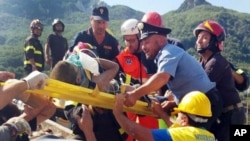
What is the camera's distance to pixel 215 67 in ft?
18.1

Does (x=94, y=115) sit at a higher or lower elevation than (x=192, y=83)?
lower

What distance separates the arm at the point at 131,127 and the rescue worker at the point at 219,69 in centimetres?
129

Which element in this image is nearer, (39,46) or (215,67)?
(215,67)

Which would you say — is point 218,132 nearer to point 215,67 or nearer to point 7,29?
point 215,67

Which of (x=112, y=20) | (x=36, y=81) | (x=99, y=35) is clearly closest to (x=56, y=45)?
(x=99, y=35)

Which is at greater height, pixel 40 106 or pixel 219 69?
pixel 219 69

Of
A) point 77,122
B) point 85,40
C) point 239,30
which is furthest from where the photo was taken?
point 239,30

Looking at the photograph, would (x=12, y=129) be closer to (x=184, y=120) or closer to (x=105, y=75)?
(x=105, y=75)

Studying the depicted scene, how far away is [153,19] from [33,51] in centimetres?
616

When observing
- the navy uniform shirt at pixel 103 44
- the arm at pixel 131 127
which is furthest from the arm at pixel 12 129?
the navy uniform shirt at pixel 103 44

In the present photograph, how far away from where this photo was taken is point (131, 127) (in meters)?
4.34

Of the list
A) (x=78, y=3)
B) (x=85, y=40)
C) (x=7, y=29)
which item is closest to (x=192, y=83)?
(x=85, y=40)

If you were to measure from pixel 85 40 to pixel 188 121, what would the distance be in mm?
3045

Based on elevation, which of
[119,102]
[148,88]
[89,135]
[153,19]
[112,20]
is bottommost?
[112,20]
